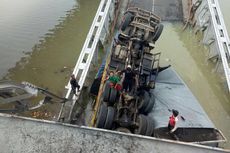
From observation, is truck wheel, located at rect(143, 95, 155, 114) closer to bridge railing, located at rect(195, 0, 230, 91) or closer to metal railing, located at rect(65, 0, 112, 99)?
metal railing, located at rect(65, 0, 112, 99)

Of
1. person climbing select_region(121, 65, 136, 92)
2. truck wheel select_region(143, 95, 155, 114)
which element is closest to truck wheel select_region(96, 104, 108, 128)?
truck wheel select_region(143, 95, 155, 114)

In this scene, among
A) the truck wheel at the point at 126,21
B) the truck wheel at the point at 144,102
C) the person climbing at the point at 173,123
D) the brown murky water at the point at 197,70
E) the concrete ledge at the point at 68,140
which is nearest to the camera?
the concrete ledge at the point at 68,140

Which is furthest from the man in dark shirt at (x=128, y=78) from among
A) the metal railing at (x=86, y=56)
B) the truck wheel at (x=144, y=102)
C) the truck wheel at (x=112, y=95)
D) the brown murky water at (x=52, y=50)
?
the brown murky water at (x=52, y=50)

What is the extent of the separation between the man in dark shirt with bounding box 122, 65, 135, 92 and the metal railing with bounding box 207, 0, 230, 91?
3312 millimetres

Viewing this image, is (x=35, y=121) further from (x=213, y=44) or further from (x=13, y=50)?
(x=213, y=44)

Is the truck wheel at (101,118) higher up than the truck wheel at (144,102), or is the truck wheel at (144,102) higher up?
the truck wheel at (144,102)

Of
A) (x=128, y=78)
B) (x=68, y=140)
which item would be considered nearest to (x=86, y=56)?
(x=128, y=78)

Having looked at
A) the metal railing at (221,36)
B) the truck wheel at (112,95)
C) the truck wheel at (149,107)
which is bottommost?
the truck wheel at (149,107)

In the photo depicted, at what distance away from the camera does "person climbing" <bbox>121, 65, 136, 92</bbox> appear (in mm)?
8195

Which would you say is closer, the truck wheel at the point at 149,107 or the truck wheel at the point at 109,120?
the truck wheel at the point at 109,120

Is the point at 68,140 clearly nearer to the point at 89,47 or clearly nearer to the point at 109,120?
the point at 109,120

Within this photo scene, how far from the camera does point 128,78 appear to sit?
831cm

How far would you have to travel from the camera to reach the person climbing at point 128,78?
8195mm

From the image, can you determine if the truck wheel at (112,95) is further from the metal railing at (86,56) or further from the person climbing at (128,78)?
the metal railing at (86,56)
